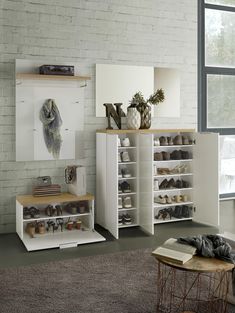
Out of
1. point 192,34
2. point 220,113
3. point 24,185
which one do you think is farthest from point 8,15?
point 220,113

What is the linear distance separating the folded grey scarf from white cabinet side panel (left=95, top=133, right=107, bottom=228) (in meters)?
0.49

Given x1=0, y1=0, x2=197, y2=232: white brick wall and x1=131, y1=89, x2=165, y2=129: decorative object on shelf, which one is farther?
x1=131, y1=89, x2=165, y2=129: decorative object on shelf

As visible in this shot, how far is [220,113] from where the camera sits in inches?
250

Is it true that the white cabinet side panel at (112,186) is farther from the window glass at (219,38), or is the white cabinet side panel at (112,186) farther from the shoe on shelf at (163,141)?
the window glass at (219,38)

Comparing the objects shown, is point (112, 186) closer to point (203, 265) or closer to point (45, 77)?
point (45, 77)

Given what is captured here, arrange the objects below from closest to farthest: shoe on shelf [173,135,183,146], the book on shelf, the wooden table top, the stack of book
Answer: the wooden table top, the book on shelf, the stack of book, shoe on shelf [173,135,183,146]

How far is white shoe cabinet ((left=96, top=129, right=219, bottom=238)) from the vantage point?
4.89m

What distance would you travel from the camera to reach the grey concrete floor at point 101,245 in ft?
13.5

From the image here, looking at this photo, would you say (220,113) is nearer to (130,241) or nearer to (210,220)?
(210,220)

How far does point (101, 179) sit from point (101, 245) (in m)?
0.96

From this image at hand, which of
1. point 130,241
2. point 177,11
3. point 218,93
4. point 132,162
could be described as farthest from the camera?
point 218,93

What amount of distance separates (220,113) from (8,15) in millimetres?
3287

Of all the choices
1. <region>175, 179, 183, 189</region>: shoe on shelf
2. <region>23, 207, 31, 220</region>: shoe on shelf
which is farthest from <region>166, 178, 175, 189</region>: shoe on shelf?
<region>23, 207, 31, 220</region>: shoe on shelf

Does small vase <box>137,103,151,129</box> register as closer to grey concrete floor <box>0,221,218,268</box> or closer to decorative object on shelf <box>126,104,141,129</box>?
decorative object on shelf <box>126,104,141,129</box>
